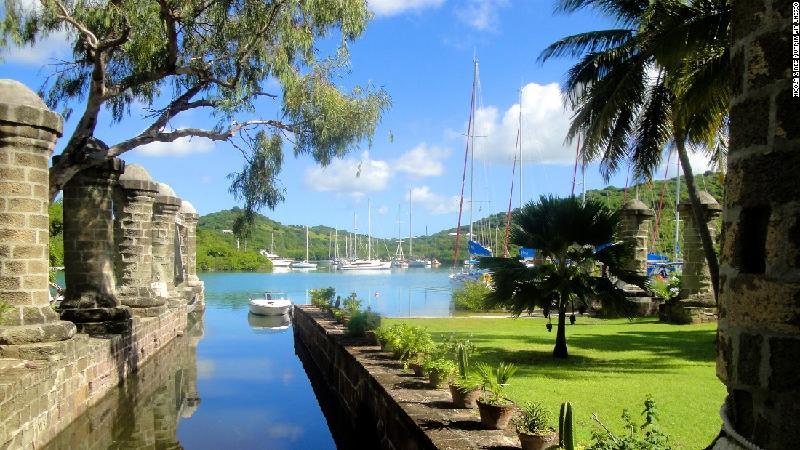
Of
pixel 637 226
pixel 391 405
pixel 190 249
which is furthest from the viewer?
pixel 190 249

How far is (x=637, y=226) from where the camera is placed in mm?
22078

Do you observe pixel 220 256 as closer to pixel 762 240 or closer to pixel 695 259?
pixel 695 259

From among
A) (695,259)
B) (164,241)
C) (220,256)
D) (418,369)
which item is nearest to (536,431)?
(418,369)

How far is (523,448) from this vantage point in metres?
5.63

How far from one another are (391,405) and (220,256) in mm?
79852

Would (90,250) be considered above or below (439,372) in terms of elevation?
above

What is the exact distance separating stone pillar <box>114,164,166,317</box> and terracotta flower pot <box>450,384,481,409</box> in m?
12.2

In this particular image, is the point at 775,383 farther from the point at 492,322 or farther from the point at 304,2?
the point at 492,322

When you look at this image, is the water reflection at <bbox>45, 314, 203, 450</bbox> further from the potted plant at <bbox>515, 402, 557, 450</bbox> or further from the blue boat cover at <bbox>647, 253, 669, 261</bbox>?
the blue boat cover at <bbox>647, 253, 669, 261</bbox>

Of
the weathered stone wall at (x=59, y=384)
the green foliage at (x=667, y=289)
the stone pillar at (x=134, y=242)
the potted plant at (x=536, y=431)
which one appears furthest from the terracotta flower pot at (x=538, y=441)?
the green foliage at (x=667, y=289)

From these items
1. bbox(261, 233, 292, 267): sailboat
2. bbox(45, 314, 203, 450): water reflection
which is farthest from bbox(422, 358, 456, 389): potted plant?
bbox(261, 233, 292, 267): sailboat

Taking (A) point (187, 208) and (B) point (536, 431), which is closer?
(B) point (536, 431)

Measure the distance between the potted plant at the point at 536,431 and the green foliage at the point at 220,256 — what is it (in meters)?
80.6

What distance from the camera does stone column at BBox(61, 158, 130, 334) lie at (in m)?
13.6
